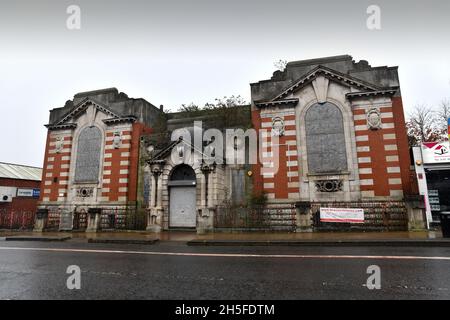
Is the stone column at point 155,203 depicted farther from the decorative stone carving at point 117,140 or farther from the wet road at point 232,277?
the wet road at point 232,277

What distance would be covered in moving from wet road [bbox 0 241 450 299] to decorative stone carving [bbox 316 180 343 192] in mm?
10463

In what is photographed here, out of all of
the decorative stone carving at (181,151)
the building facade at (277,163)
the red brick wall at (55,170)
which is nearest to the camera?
the building facade at (277,163)

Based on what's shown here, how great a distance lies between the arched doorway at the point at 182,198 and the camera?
19.0m

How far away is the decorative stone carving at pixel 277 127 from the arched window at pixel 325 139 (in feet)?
5.56

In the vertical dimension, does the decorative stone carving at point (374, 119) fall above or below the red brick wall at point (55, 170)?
above

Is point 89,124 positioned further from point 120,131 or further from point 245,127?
point 245,127

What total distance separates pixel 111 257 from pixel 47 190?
19349mm

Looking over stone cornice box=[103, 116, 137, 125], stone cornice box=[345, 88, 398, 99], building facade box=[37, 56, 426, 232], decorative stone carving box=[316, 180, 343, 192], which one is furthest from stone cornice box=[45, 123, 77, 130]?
stone cornice box=[345, 88, 398, 99]

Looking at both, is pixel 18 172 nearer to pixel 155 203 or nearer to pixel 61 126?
pixel 61 126

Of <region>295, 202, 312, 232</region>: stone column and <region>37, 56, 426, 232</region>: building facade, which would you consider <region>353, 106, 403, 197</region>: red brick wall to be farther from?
<region>295, 202, 312, 232</region>: stone column

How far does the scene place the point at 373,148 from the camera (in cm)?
1831

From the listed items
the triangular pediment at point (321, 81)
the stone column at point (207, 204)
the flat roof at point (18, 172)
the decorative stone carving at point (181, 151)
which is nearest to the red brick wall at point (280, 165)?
the triangular pediment at point (321, 81)

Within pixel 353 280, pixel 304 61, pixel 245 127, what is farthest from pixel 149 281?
pixel 304 61

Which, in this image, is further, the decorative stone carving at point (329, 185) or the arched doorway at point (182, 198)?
the arched doorway at point (182, 198)
